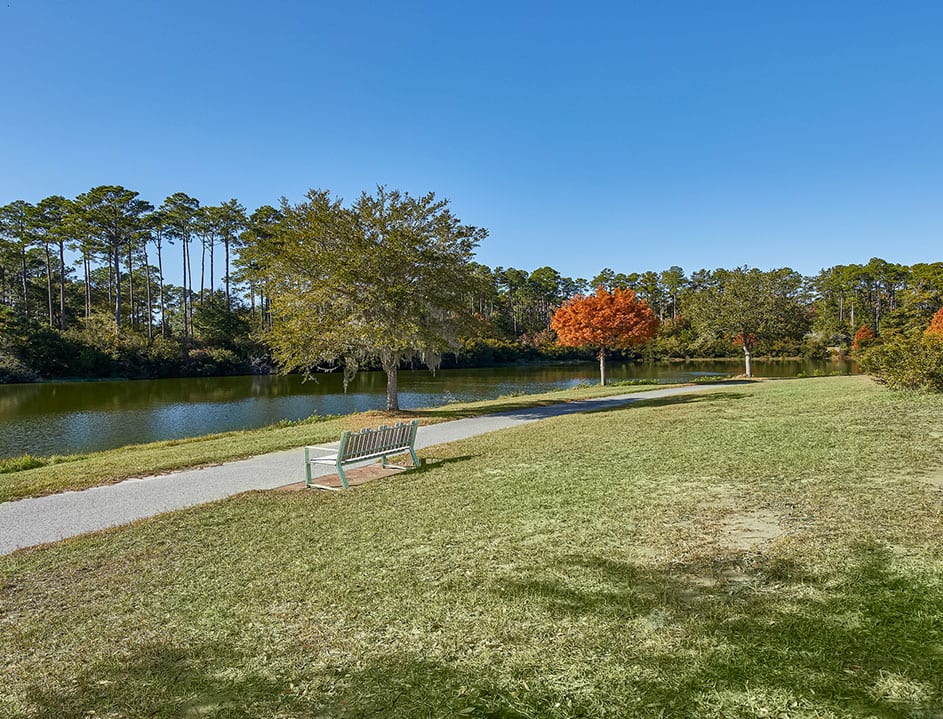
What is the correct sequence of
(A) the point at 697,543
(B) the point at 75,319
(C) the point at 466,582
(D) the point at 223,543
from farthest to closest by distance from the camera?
(B) the point at 75,319 → (D) the point at 223,543 → (A) the point at 697,543 → (C) the point at 466,582

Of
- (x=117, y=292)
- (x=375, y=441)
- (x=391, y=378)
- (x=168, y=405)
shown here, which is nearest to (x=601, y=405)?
(x=391, y=378)

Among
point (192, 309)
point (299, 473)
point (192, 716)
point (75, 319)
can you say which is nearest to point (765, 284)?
point (299, 473)

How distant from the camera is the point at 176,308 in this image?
75250 mm

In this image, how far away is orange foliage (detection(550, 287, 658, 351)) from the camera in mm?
31625

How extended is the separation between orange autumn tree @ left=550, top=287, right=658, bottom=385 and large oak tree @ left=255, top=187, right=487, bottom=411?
1474 cm

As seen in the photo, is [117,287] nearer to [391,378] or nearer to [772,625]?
[391,378]

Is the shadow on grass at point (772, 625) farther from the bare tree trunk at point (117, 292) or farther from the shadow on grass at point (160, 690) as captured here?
the bare tree trunk at point (117, 292)

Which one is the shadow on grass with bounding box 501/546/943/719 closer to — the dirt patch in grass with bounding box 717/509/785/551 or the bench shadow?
the dirt patch in grass with bounding box 717/509/785/551

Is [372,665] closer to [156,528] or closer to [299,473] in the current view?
[156,528]

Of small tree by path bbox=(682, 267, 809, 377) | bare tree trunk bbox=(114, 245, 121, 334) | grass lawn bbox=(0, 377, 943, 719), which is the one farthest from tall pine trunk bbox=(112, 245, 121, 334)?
grass lawn bbox=(0, 377, 943, 719)

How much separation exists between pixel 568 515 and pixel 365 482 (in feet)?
11.9

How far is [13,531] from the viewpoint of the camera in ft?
22.3

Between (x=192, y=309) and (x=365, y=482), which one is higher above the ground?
(x=192, y=309)

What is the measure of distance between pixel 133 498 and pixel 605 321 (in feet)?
87.4
